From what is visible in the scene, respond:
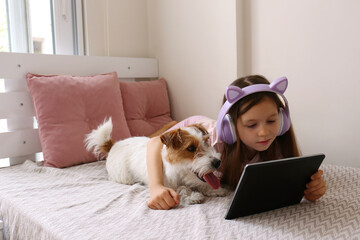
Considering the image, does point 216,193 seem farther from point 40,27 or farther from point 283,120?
point 40,27

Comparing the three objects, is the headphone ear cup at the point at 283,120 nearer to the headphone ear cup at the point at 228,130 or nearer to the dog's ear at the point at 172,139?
the headphone ear cup at the point at 228,130

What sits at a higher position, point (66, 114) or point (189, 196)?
point (66, 114)

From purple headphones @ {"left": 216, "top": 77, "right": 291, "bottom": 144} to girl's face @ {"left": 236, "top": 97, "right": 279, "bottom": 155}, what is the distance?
0.12ft

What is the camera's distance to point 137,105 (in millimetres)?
2020

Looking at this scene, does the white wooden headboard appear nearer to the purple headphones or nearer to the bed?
the bed

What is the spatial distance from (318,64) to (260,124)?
2.44ft

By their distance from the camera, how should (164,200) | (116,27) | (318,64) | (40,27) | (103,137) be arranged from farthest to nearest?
→ (116,27)
(40,27)
(318,64)
(103,137)
(164,200)

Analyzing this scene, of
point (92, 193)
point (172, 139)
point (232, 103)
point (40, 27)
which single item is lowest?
point (92, 193)

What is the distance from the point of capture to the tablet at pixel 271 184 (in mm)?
875

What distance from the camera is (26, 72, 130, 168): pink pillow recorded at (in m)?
1.62

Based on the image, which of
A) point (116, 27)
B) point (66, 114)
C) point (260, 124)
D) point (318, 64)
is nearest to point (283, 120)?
point (260, 124)

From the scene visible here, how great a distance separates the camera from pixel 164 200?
3.42 ft

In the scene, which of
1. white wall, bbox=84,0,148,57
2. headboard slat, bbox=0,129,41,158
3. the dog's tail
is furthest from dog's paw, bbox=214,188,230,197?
white wall, bbox=84,0,148,57

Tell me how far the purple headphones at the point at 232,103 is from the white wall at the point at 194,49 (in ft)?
2.65
